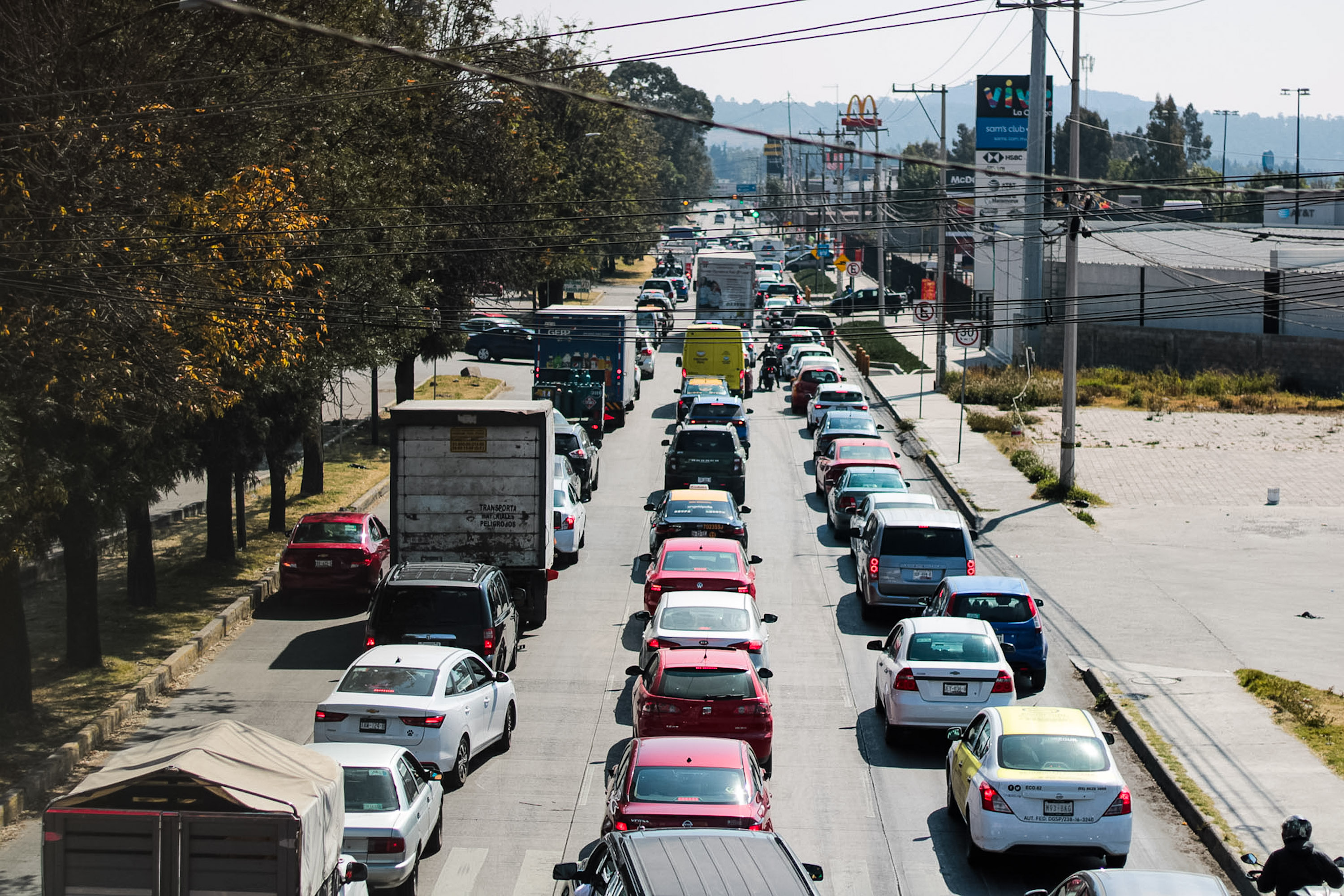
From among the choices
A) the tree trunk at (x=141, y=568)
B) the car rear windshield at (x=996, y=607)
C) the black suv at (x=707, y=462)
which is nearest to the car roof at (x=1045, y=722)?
the car rear windshield at (x=996, y=607)

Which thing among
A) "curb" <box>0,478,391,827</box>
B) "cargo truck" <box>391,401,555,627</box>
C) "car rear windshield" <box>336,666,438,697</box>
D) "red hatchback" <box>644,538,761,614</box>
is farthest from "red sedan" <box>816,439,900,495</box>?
"car rear windshield" <box>336,666,438,697</box>

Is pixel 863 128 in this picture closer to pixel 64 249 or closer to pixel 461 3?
pixel 461 3

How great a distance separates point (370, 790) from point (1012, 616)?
1024cm

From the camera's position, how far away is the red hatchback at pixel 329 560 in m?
24.2

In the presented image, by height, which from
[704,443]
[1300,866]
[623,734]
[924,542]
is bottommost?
[623,734]

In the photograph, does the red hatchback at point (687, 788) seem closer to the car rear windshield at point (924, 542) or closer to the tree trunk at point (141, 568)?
the car rear windshield at point (924, 542)

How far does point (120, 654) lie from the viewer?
69.5 ft

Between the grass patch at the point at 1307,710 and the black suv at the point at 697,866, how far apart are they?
356 inches

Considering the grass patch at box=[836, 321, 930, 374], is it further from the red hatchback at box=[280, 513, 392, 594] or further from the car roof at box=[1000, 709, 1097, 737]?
the car roof at box=[1000, 709, 1097, 737]

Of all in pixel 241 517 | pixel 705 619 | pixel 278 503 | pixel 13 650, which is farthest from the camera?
pixel 278 503

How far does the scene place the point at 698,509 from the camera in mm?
25625

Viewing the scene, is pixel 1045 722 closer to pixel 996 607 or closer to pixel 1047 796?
pixel 1047 796

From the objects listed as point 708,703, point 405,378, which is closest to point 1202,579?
point 708,703

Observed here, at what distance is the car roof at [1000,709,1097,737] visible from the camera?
539 inches
